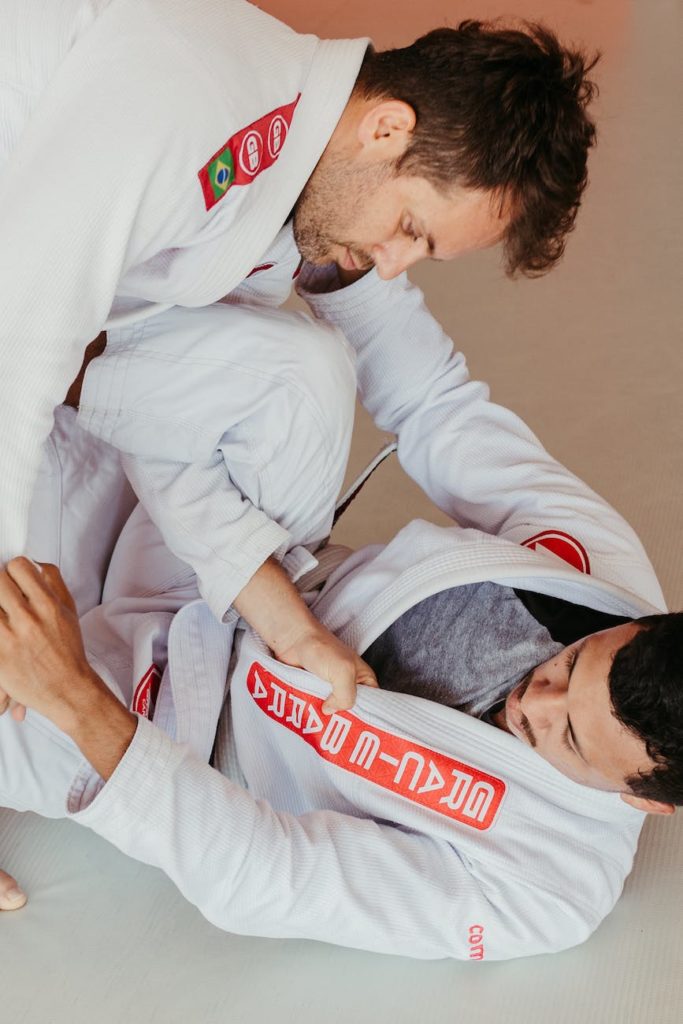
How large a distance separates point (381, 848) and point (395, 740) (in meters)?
0.14

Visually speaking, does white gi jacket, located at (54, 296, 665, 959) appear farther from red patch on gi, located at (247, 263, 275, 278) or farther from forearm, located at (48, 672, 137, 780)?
red patch on gi, located at (247, 263, 275, 278)

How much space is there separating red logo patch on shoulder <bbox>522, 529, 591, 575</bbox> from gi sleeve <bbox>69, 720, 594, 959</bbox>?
1.44ft

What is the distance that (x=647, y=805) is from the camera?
4.59 feet

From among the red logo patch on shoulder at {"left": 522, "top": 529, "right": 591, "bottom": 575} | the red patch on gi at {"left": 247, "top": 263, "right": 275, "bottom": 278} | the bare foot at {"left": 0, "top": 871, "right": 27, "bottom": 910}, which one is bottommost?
the bare foot at {"left": 0, "top": 871, "right": 27, "bottom": 910}

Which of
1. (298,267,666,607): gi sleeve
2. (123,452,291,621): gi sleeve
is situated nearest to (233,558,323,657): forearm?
(123,452,291,621): gi sleeve

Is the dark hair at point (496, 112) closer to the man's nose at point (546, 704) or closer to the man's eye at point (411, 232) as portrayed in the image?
the man's eye at point (411, 232)

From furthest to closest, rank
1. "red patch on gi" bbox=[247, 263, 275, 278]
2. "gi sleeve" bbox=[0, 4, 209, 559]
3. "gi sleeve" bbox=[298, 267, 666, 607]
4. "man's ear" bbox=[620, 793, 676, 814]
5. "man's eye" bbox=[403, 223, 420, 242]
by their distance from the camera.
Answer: "gi sleeve" bbox=[298, 267, 666, 607] < "red patch on gi" bbox=[247, 263, 275, 278] < "man's eye" bbox=[403, 223, 420, 242] < "man's ear" bbox=[620, 793, 676, 814] < "gi sleeve" bbox=[0, 4, 209, 559]

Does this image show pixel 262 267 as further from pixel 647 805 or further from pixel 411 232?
pixel 647 805

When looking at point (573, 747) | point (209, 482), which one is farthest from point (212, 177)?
point (573, 747)

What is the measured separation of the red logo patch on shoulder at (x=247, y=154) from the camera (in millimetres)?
1275

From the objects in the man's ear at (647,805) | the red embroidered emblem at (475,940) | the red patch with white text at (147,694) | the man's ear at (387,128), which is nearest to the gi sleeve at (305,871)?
the red embroidered emblem at (475,940)

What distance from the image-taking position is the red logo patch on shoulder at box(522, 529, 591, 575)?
162cm

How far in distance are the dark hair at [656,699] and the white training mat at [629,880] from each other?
286 millimetres

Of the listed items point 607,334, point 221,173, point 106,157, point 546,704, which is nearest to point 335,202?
point 221,173
